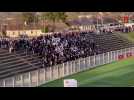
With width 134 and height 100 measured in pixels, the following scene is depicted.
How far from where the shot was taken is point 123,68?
16.7 meters

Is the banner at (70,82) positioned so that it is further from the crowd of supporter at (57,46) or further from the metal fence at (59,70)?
the crowd of supporter at (57,46)

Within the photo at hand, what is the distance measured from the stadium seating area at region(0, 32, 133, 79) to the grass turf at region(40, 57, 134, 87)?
394 mm

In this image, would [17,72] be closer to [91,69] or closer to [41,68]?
[41,68]

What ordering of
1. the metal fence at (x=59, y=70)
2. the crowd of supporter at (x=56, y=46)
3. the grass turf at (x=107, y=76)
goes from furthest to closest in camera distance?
the crowd of supporter at (x=56, y=46)
the grass turf at (x=107, y=76)
the metal fence at (x=59, y=70)

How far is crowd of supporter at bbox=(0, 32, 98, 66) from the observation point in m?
16.3

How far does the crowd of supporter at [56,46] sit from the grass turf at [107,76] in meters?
0.45

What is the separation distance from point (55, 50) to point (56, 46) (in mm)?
89

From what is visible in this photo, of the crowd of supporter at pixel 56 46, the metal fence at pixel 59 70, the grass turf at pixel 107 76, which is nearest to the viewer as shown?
the metal fence at pixel 59 70

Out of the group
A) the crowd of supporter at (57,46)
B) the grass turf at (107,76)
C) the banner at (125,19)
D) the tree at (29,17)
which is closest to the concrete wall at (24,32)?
the crowd of supporter at (57,46)

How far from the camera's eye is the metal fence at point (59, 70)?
1602 centimetres

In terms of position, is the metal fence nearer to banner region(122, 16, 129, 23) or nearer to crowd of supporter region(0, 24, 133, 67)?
crowd of supporter region(0, 24, 133, 67)

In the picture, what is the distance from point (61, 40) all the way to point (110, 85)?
1.37 m
